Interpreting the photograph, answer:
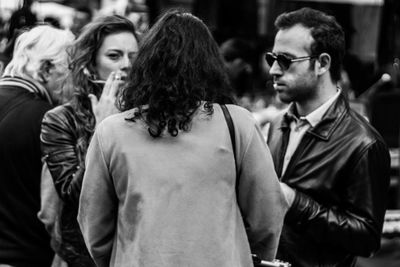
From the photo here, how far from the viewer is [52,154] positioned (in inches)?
136

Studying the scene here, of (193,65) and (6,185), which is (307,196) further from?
(6,185)

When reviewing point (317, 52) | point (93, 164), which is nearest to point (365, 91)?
point (317, 52)

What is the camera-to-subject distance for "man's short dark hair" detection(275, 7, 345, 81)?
3541 mm

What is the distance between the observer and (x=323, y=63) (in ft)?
11.7

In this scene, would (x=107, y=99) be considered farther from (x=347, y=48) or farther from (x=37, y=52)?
(x=347, y=48)

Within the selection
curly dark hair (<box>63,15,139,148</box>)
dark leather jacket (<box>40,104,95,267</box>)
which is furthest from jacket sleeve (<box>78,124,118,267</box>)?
curly dark hair (<box>63,15,139,148</box>)

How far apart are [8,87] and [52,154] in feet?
2.30

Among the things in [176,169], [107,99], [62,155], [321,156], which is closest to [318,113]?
[321,156]

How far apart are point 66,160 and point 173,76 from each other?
1022 millimetres

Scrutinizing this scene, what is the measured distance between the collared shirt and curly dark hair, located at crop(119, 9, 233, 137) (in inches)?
35.3

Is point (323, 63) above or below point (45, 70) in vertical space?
above

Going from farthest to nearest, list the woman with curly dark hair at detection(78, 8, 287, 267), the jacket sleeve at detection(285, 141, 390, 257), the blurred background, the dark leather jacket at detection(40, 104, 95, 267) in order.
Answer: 1. the blurred background
2. the dark leather jacket at detection(40, 104, 95, 267)
3. the jacket sleeve at detection(285, 141, 390, 257)
4. the woman with curly dark hair at detection(78, 8, 287, 267)

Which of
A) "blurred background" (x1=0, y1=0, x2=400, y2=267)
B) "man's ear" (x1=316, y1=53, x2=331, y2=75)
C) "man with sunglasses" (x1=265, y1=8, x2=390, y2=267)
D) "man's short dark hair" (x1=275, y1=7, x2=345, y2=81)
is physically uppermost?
"man's short dark hair" (x1=275, y1=7, x2=345, y2=81)

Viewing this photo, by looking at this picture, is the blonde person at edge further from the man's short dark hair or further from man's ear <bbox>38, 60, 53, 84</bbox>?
the man's short dark hair
